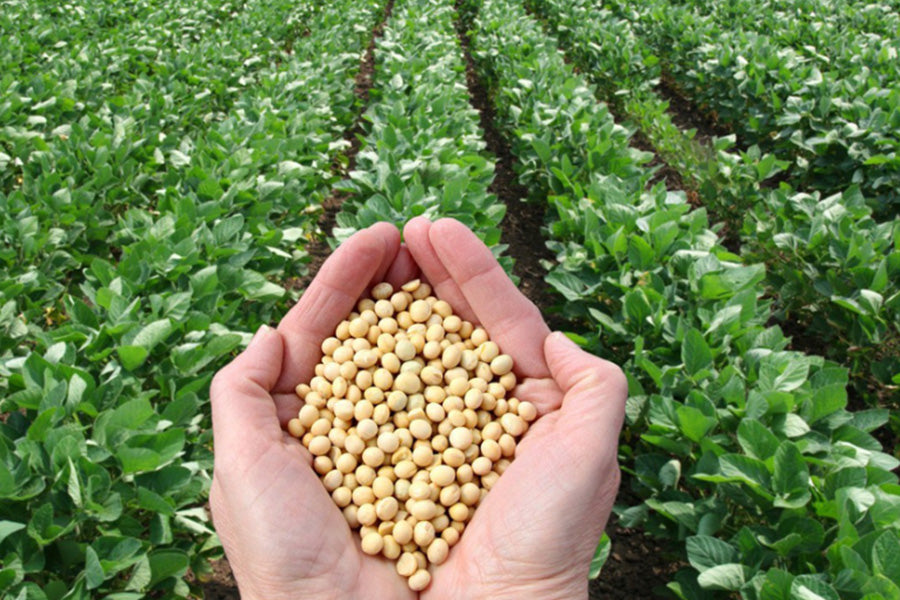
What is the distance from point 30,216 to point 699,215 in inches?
137

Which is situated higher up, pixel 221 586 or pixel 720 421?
pixel 720 421

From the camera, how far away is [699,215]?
3.38 m

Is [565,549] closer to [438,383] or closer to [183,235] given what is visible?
[438,383]

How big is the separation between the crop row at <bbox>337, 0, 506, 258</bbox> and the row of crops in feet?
0.08

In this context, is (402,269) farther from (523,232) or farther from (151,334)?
(523,232)

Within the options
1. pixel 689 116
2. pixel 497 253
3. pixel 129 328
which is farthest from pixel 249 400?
pixel 689 116

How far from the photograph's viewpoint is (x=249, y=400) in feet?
6.13

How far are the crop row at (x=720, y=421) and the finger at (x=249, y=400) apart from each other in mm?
1318

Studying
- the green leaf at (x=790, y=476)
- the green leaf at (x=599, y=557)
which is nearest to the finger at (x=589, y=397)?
the green leaf at (x=790, y=476)

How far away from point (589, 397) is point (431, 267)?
863mm

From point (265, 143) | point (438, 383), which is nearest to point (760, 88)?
point (265, 143)

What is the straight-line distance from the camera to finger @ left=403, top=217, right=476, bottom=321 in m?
2.39

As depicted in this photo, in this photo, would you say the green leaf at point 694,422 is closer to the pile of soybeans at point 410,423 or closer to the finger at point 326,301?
the pile of soybeans at point 410,423

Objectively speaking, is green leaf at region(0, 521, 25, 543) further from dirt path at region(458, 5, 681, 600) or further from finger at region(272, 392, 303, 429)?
dirt path at region(458, 5, 681, 600)
